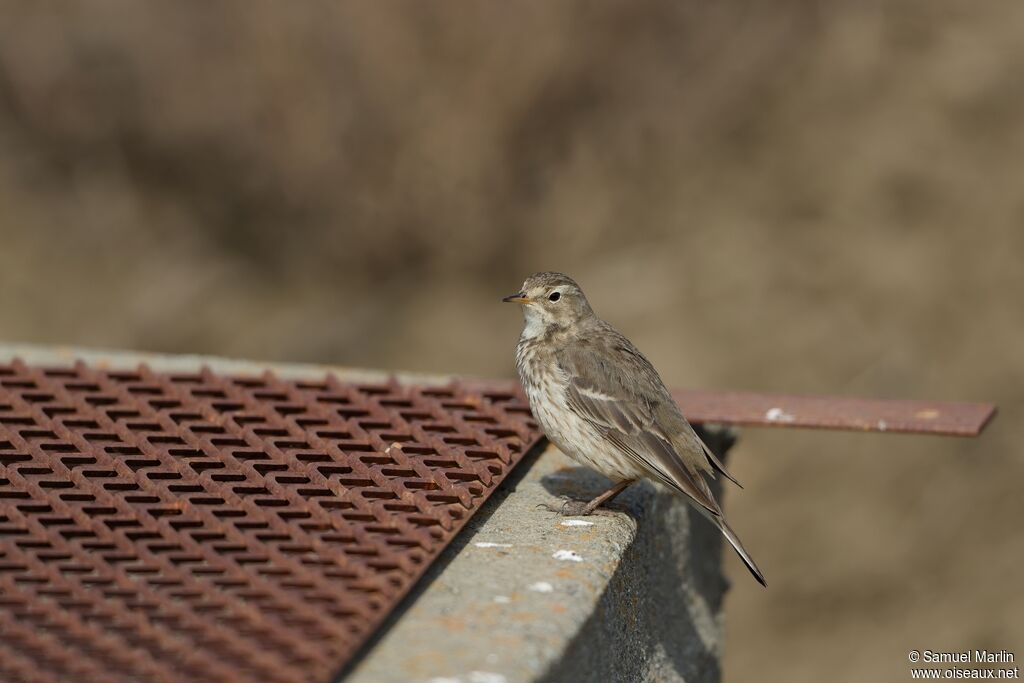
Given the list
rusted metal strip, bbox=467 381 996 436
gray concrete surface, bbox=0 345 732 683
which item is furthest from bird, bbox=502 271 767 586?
rusted metal strip, bbox=467 381 996 436

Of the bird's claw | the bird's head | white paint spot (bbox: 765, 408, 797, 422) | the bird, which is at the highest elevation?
the bird's head

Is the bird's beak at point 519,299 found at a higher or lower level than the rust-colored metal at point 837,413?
higher

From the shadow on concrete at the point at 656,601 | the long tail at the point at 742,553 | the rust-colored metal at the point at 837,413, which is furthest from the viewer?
the rust-colored metal at the point at 837,413

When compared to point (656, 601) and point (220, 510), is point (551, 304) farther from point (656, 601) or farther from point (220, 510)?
point (220, 510)

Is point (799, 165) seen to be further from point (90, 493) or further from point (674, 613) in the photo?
point (90, 493)

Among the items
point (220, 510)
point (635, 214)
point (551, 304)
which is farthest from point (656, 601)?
point (635, 214)

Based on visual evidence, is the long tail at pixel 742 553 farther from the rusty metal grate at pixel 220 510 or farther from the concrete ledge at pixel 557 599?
the rusty metal grate at pixel 220 510

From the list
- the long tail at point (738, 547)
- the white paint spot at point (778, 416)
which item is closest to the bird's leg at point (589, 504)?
the long tail at point (738, 547)

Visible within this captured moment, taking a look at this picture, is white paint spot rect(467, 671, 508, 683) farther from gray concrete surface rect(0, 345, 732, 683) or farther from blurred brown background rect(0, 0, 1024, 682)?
blurred brown background rect(0, 0, 1024, 682)

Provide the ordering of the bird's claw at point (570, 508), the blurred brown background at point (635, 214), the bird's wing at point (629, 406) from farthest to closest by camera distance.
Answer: the blurred brown background at point (635, 214), the bird's wing at point (629, 406), the bird's claw at point (570, 508)
